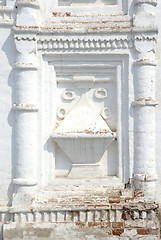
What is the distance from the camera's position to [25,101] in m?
5.00

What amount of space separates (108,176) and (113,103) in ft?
3.91

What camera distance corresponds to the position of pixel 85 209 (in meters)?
4.88

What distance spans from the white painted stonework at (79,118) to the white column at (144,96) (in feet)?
0.05

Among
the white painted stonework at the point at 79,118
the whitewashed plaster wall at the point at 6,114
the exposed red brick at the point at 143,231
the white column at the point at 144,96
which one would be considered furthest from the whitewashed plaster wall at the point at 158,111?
the whitewashed plaster wall at the point at 6,114

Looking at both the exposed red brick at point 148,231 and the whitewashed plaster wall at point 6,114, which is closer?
the exposed red brick at point 148,231

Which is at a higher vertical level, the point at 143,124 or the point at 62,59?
the point at 62,59

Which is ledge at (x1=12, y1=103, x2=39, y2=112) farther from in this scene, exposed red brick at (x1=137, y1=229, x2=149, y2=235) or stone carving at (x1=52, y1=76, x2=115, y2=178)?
exposed red brick at (x1=137, y1=229, x2=149, y2=235)

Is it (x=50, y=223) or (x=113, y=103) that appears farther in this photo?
(x=113, y=103)

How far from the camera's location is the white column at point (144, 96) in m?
5.00

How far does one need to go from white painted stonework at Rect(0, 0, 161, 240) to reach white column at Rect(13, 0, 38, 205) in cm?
2

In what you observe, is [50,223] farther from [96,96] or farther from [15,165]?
[96,96]

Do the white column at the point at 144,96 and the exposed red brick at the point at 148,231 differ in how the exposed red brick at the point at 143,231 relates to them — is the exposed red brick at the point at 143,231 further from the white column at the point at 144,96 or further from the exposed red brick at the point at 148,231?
the white column at the point at 144,96

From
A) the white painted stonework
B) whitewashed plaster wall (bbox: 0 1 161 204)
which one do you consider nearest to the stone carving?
the white painted stonework

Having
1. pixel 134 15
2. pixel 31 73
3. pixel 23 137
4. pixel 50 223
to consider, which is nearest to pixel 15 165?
pixel 23 137
